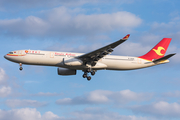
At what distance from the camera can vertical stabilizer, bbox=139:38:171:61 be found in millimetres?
54447

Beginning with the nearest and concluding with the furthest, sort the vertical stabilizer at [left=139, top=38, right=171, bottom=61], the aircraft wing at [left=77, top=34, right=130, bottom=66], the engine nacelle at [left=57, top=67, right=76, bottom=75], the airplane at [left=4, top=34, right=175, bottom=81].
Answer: the aircraft wing at [left=77, top=34, right=130, bottom=66]
the airplane at [left=4, top=34, right=175, bottom=81]
the engine nacelle at [left=57, top=67, right=76, bottom=75]
the vertical stabilizer at [left=139, top=38, right=171, bottom=61]

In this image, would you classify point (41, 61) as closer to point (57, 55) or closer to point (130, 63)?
point (57, 55)

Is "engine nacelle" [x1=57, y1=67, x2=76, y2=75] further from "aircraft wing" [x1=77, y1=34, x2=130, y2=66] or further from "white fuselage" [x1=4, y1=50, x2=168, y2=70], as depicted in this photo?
"aircraft wing" [x1=77, y1=34, x2=130, y2=66]

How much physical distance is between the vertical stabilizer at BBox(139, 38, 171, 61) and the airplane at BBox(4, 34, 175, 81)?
0.97 meters

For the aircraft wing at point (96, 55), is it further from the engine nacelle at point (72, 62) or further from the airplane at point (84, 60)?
the engine nacelle at point (72, 62)

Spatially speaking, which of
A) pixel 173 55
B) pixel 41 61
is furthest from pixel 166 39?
pixel 41 61

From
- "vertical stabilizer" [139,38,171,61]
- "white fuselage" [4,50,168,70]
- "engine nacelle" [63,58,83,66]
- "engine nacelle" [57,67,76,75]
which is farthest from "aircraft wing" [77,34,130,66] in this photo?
"vertical stabilizer" [139,38,171,61]

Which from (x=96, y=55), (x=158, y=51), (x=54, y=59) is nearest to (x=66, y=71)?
(x=54, y=59)

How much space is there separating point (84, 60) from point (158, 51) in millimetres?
15757

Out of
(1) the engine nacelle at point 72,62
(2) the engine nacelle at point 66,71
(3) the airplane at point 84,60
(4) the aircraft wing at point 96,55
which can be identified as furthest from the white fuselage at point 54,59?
(2) the engine nacelle at point 66,71

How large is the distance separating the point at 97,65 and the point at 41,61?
385 inches

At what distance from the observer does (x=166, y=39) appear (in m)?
56.4

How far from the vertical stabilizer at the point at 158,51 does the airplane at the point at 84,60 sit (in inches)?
38.2

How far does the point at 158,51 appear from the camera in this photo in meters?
55.6
